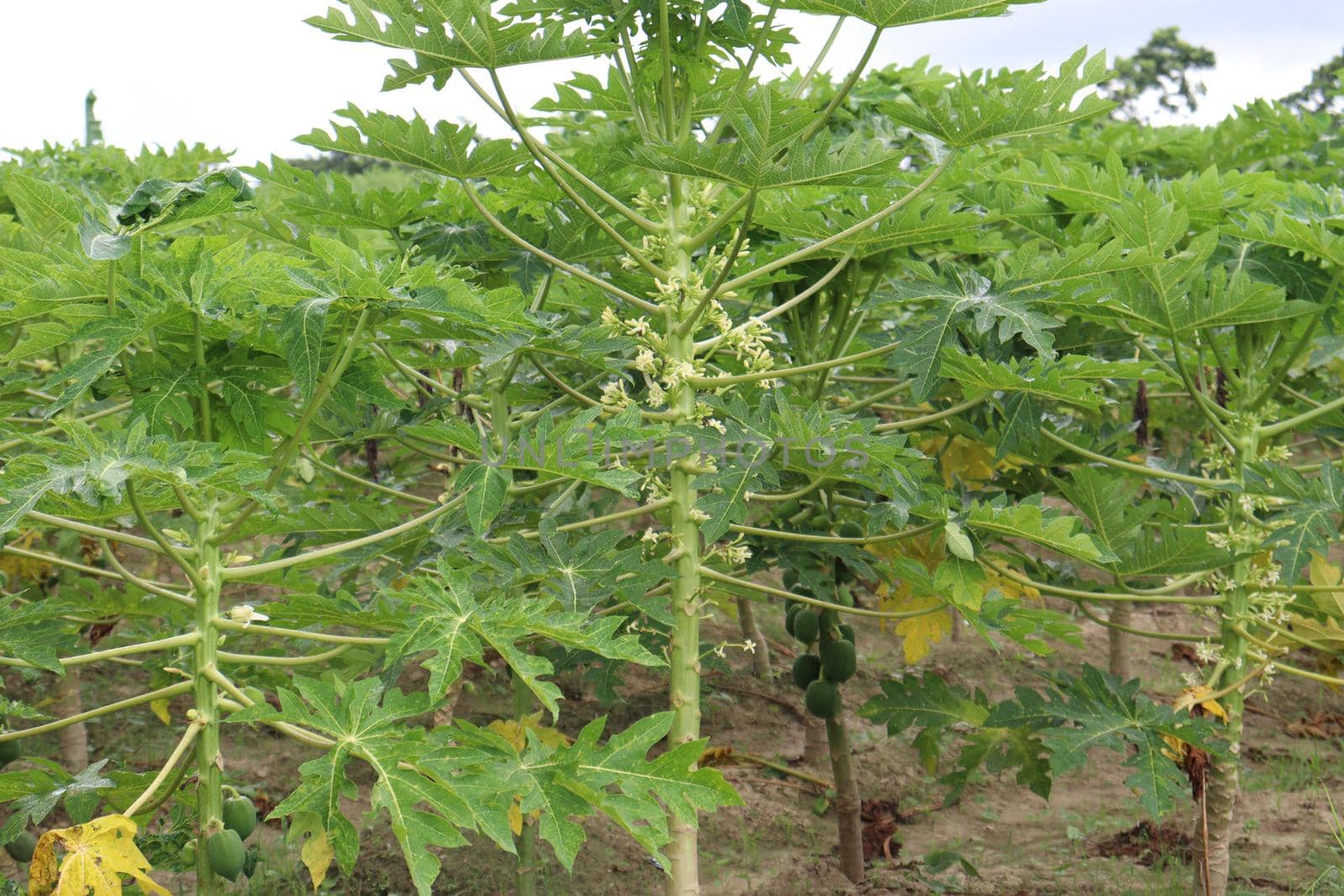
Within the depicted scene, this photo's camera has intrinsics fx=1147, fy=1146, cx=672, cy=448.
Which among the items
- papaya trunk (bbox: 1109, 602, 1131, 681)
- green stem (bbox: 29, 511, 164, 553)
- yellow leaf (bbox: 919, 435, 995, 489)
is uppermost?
green stem (bbox: 29, 511, 164, 553)

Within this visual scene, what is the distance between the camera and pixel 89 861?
6.50ft

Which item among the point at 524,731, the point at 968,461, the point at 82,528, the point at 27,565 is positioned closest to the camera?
the point at 82,528

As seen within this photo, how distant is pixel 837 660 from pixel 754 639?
169cm

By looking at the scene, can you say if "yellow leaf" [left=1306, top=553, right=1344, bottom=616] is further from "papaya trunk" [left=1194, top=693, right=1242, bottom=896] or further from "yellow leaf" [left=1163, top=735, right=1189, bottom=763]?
"yellow leaf" [left=1163, top=735, right=1189, bottom=763]

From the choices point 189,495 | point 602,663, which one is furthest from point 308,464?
point 189,495

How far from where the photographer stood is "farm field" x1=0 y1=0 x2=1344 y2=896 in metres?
2.04

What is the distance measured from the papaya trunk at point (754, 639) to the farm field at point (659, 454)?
76 cm

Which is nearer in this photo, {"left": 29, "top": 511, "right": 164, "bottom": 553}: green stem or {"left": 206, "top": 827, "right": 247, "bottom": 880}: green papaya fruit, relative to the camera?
{"left": 29, "top": 511, "right": 164, "bottom": 553}: green stem

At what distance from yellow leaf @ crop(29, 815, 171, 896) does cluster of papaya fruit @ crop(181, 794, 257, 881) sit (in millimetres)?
123

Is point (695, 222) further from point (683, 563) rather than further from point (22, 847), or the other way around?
point (22, 847)

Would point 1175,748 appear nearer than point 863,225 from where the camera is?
No

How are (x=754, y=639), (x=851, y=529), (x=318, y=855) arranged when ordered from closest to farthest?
(x=318, y=855), (x=851, y=529), (x=754, y=639)

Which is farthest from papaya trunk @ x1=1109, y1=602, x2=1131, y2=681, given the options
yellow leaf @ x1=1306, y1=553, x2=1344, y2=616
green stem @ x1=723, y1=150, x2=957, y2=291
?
green stem @ x1=723, y1=150, x2=957, y2=291

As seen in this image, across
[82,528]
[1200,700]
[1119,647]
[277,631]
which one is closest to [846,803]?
[1200,700]
